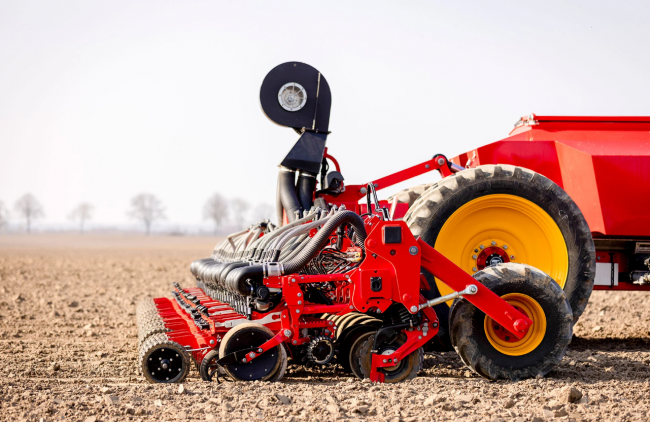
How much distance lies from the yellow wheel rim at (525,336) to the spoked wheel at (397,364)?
599 millimetres

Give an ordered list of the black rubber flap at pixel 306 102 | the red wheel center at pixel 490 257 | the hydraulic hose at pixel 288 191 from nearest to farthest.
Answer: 1. the red wheel center at pixel 490 257
2. the hydraulic hose at pixel 288 191
3. the black rubber flap at pixel 306 102

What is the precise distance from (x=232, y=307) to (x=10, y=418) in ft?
7.87

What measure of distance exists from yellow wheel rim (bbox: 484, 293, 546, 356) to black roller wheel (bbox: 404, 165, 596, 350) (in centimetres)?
62

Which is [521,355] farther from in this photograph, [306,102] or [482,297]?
[306,102]

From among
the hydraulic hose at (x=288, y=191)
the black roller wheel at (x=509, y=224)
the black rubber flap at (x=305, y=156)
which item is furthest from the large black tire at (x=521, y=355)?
the black rubber flap at (x=305, y=156)

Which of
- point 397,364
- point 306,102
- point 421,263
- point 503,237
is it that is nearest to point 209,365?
point 397,364

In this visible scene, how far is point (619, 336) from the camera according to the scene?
7.76m

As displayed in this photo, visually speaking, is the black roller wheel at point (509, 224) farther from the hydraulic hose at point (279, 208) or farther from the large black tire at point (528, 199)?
the hydraulic hose at point (279, 208)

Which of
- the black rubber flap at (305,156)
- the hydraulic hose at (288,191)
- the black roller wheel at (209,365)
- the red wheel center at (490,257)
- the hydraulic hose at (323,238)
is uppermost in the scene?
the black rubber flap at (305,156)

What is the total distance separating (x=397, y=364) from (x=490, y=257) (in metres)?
1.65

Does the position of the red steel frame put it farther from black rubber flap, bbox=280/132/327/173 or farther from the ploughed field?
black rubber flap, bbox=280/132/327/173

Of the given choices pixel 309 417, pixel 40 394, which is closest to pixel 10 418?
pixel 40 394

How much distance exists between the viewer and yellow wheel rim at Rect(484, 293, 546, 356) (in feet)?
15.6

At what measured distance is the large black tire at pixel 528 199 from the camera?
542cm
